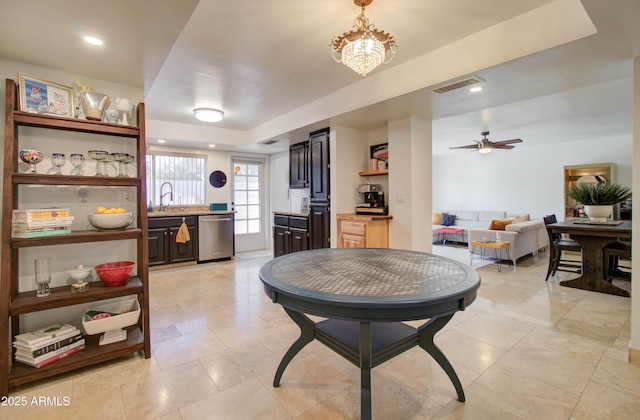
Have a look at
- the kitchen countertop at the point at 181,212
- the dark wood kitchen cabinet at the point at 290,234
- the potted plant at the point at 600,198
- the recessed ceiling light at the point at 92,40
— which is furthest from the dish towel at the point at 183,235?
the potted plant at the point at 600,198

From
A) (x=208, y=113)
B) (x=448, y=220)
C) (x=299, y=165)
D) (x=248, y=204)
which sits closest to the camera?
(x=208, y=113)

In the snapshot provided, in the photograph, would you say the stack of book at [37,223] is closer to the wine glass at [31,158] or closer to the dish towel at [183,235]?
the wine glass at [31,158]

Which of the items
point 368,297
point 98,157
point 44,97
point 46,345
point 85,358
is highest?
point 44,97

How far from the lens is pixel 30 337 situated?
1938mm

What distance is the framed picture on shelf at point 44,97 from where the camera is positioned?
193cm

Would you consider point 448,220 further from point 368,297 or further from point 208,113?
point 368,297

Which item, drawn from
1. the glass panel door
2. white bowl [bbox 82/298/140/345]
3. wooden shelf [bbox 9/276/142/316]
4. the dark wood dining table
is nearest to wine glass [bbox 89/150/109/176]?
wooden shelf [bbox 9/276/142/316]

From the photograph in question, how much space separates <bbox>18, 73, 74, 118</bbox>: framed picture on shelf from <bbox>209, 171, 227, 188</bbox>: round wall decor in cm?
407

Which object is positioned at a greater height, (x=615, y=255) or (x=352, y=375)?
(x=615, y=255)

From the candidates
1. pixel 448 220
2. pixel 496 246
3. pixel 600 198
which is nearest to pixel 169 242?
pixel 496 246

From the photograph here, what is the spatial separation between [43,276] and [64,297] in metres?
0.23

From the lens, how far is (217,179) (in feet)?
20.6

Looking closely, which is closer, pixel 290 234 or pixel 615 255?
pixel 615 255

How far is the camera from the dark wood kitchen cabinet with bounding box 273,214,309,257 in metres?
4.90
